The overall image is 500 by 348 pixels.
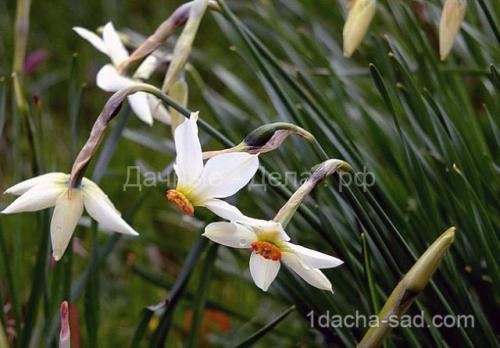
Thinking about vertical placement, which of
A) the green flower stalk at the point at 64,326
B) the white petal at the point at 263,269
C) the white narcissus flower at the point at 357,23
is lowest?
the green flower stalk at the point at 64,326

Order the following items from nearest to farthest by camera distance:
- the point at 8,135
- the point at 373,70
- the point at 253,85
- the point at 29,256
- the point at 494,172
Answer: the point at 373,70, the point at 494,172, the point at 29,256, the point at 8,135, the point at 253,85

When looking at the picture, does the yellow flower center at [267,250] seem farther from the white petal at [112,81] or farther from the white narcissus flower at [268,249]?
the white petal at [112,81]

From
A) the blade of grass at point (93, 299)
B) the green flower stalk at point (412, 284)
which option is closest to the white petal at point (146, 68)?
the blade of grass at point (93, 299)

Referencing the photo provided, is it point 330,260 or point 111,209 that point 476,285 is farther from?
point 111,209

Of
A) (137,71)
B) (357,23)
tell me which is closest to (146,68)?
(137,71)

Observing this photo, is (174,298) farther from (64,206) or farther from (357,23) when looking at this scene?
(357,23)

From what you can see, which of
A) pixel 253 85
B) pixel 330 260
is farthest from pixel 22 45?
pixel 253 85

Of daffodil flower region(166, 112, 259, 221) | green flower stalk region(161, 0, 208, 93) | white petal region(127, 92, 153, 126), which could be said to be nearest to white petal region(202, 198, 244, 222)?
daffodil flower region(166, 112, 259, 221)
